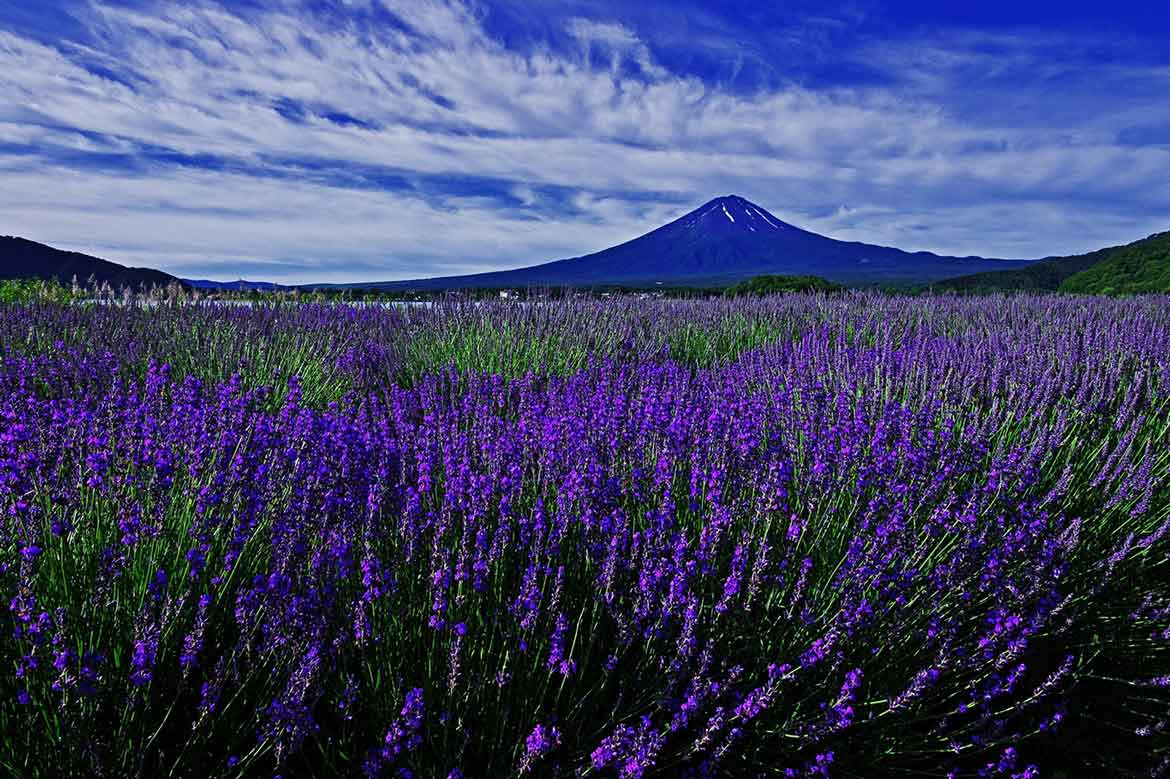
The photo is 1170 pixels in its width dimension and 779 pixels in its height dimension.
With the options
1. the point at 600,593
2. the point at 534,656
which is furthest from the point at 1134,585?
the point at 534,656

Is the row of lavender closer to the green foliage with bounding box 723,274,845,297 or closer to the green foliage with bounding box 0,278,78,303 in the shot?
the green foliage with bounding box 0,278,78,303

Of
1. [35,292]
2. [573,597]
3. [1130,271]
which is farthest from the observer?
[1130,271]

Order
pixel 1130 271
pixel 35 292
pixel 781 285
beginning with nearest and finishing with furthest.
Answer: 1. pixel 35 292
2. pixel 781 285
3. pixel 1130 271

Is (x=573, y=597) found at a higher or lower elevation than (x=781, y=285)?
lower

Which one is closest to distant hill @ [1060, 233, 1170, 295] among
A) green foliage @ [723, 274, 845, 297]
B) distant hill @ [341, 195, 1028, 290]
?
green foliage @ [723, 274, 845, 297]

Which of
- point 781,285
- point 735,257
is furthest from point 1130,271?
point 735,257

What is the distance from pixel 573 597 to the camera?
1941mm

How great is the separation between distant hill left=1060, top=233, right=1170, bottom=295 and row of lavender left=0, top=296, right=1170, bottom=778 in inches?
689

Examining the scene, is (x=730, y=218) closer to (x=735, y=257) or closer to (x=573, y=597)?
(x=735, y=257)

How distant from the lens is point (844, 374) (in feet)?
13.6

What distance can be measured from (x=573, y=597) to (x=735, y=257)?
560 feet

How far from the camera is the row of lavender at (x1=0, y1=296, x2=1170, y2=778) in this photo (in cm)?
144

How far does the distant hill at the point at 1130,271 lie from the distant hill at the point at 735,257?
118013 mm

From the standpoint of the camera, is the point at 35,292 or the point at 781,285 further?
the point at 781,285
